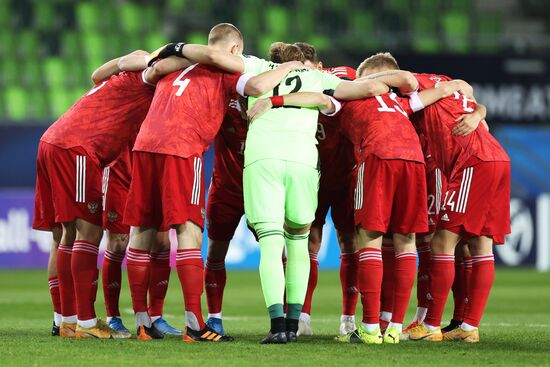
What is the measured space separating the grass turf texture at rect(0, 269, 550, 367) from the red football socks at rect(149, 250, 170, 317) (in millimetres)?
637

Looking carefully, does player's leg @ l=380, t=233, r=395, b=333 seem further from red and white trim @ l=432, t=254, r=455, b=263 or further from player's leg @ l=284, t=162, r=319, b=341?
player's leg @ l=284, t=162, r=319, b=341

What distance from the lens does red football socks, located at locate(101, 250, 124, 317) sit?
8242 millimetres

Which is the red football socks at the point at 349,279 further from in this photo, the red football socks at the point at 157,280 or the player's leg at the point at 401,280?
the red football socks at the point at 157,280

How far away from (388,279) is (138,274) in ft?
6.39

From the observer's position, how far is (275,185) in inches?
282

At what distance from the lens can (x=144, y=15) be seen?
21.0m

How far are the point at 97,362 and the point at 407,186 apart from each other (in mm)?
2495

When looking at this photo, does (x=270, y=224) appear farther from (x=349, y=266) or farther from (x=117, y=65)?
(x=117, y=65)

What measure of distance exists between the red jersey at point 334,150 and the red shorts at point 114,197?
151cm

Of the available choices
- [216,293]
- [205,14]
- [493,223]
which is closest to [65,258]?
[216,293]

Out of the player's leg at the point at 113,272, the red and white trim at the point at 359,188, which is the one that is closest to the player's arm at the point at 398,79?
the red and white trim at the point at 359,188

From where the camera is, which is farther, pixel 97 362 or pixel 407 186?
pixel 407 186

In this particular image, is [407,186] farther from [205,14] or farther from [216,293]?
[205,14]

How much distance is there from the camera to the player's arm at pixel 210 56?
24.0ft
